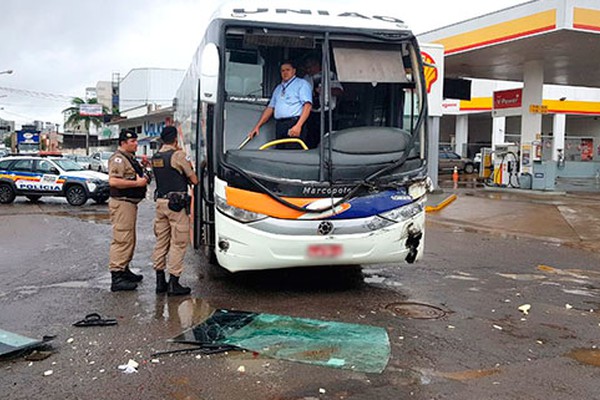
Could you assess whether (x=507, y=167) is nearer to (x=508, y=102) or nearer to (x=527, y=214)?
(x=508, y=102)

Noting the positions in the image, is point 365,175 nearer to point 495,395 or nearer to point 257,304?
point 257,304

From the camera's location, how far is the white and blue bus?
19.1 feet

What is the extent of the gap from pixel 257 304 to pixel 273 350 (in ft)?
4.89

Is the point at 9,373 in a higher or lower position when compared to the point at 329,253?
lower

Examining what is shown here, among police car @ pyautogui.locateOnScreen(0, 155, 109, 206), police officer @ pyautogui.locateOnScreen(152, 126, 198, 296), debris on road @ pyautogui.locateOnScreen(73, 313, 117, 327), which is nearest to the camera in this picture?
debris on road @ pyautogui.locateOnScreen(73, 313, 117, 327)

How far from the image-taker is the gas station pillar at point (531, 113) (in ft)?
68.1

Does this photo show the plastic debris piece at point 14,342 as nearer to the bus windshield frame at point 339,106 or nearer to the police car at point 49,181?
the bus windshield frame at point 339,106

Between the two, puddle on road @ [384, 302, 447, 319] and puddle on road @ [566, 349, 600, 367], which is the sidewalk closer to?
puddle on road @ [384, 302, 447, 319]

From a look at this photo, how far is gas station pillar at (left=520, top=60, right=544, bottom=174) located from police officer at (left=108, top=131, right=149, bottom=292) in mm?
17383

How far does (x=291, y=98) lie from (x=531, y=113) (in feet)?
54.6

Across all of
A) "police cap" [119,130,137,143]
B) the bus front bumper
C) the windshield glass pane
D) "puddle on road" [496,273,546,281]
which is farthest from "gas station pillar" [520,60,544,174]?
"police cap" [119,130,137,143]

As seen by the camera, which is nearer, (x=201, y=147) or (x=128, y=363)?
(x=128, y=363)

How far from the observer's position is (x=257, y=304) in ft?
20.4

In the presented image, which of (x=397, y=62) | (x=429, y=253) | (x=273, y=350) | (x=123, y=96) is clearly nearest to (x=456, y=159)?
(x=429, y=253)
